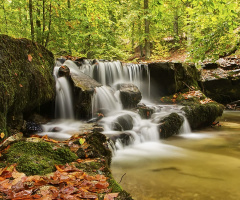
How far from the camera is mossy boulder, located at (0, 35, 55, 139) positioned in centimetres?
383

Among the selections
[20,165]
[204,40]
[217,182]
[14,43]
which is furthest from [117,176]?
[204,40]

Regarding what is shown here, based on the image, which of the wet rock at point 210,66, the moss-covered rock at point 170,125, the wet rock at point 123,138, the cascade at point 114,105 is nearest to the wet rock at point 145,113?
the cascade at point 114,105

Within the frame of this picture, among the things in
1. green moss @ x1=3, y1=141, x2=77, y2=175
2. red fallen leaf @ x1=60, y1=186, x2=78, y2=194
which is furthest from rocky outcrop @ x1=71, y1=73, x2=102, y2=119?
red fallen leaf @ x1=60, y1=186, x2=78, y2=194

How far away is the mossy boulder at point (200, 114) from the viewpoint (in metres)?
7.29

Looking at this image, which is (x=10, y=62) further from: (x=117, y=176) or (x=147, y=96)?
(x=147, y=96)

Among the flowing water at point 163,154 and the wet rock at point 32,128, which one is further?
the wet rock at point 32,128

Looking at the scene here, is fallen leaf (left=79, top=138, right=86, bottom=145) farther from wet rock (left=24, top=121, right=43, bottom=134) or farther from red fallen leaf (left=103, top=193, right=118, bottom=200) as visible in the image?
wet rock (left=24, top=121, right=43, bottom=134)

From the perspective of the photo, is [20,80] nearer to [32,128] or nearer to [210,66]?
[32,128]

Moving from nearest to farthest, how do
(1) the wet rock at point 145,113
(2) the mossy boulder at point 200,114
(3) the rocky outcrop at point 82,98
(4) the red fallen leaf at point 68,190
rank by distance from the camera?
(4) the red fallen leaf at point 68,190 < (3) the rocky outcrop at point 82,98 < (1) the wet rock at point 145,113 < (2) the mossy boulder at point 200,114

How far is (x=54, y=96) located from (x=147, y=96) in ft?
17.0

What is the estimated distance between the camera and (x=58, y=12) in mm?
8172

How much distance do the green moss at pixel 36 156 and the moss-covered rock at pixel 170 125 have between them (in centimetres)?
415

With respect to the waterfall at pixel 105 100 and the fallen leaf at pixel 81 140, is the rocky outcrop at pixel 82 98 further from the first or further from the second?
the fallen leaf at pixel 81 140

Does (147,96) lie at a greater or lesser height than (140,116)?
greater
